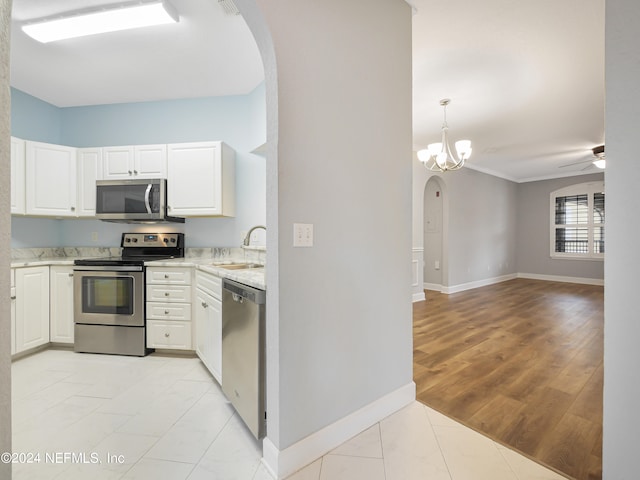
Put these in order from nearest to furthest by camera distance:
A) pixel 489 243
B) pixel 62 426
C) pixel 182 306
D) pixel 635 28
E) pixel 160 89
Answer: pixel 635 28, pixel 62 426, pixel 182 306, pixel 160 89, pixel 489 243

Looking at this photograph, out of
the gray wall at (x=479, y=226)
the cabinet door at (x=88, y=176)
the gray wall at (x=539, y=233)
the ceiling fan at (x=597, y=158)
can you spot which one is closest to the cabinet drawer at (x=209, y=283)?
the cabinet door at (x=88, y=176)

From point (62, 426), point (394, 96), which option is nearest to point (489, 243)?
point (394, 96)

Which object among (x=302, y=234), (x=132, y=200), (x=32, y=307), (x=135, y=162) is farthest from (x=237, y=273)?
(x=32, y=307)

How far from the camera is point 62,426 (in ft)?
5.69

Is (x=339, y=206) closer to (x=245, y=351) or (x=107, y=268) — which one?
(x=245, y=351)

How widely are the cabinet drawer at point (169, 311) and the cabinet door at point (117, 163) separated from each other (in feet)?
4.81

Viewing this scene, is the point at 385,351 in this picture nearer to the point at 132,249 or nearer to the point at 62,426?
the point at 62,426

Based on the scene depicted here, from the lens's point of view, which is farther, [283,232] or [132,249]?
[132,249]

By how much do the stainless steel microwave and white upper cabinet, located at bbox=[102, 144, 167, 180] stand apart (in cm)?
10

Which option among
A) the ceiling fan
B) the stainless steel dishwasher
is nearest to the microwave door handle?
the stainless steel dishwasher

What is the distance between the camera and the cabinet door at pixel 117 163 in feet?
10.4

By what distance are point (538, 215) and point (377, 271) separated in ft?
25.3

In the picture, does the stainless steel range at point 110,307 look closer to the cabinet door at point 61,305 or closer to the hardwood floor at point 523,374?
the cabinet door at point 61,305

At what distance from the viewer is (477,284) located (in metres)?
6.44
